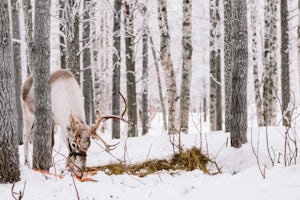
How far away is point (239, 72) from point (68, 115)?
10.1 feet

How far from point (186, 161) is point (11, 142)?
2.84 m

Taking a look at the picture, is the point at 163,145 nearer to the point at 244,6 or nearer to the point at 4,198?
the point at 244,6

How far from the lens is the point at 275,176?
3951mm

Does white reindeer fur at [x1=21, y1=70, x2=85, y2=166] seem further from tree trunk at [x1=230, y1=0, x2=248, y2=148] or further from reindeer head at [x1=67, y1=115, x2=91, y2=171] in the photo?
tree trunk at [x1=230, y1=0, x2=248, y2=148]

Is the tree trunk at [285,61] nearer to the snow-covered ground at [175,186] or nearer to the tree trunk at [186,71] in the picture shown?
the tree trunk at [186,71]

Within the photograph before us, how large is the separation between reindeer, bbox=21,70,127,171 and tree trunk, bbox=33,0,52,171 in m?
0.58

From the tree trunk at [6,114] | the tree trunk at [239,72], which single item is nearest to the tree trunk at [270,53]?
the tree trunk at [239,72]

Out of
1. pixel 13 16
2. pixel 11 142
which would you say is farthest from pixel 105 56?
pixel 11 142

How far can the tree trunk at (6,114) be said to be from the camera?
4.40 m

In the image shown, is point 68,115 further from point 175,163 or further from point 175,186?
point 175,186

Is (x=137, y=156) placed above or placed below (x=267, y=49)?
below

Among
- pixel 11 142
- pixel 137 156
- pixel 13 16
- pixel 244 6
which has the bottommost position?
pixel 137 156

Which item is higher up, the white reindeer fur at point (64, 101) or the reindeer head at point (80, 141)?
the white reindeer fur at point (64, 101)

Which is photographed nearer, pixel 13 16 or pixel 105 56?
pixel 13 16
